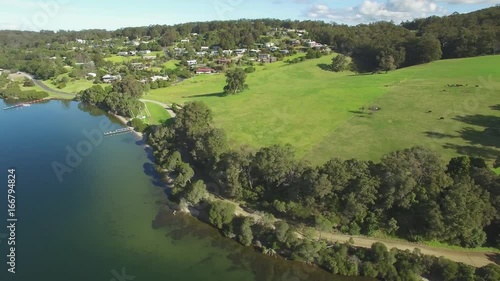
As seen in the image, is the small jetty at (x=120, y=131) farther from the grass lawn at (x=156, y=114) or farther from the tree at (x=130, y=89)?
the tree at (x=130, y=89)

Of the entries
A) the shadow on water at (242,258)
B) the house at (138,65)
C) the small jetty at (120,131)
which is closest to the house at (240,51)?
the house at (138,65)

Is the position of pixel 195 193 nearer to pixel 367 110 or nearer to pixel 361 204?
pixel 361 204

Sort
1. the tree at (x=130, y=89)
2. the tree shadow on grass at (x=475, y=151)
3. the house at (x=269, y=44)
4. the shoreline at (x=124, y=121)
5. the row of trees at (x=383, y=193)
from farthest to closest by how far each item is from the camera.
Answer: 1. the house at (x=269, y=44)
2. the tree at (x=130, y=89)
3. the shoreline at (x=124, y=121)
4. the tree shadow on grass at (x=475, y=151)
5. the row of trees at (x=383, y=193)

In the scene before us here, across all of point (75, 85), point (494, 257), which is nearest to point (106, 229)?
point (494, 257)

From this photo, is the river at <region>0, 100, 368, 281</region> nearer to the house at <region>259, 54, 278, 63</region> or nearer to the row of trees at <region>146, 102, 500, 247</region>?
the row of trees at <region>146, 102, 500, 247</region>

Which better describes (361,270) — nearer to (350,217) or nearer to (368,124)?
(350,217)

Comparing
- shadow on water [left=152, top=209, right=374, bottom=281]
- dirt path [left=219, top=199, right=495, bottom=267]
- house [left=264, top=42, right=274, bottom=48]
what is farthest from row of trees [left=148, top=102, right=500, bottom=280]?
house [left=264, top=42, right=274, bottom=48]
